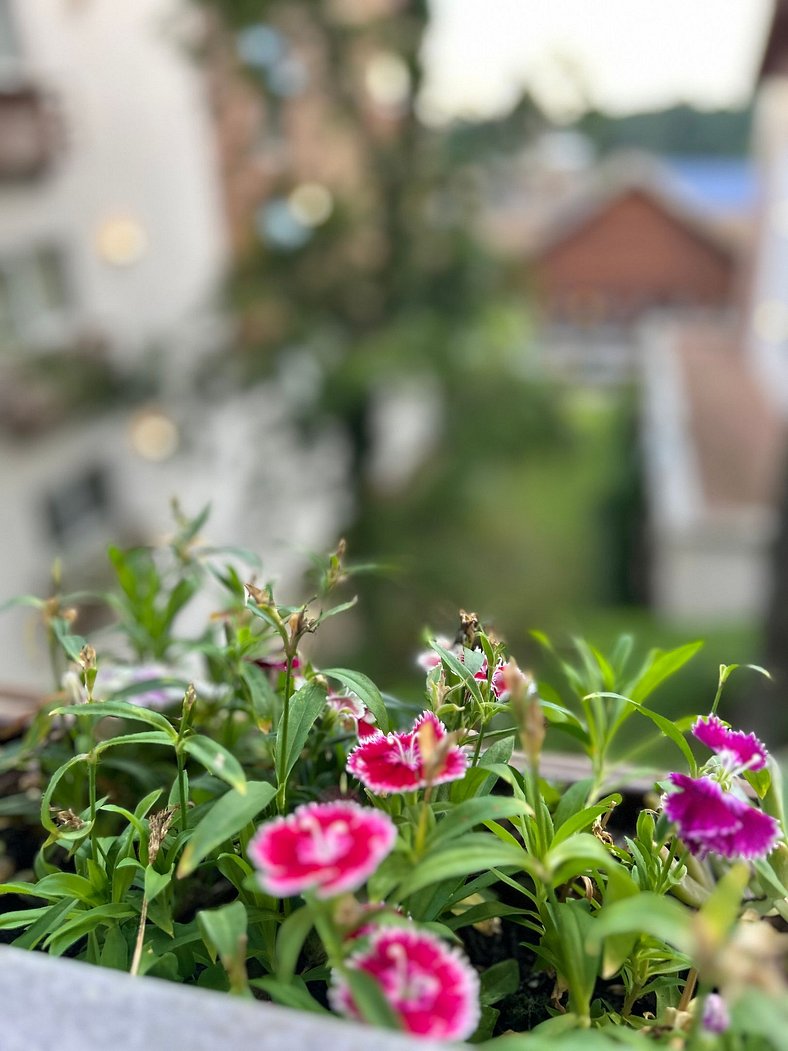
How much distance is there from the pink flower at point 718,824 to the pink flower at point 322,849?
0.39ft

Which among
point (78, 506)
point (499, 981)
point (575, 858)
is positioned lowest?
point (78, 506)

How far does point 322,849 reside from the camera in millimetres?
278

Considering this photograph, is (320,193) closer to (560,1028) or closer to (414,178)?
(414,178)

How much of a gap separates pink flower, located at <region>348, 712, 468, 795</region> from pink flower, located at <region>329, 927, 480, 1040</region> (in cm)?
5

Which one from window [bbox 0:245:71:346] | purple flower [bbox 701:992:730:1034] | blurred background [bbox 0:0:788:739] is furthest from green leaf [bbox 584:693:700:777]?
window [bbox 0:245:71:346]

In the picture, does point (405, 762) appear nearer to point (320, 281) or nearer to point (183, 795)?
point (183, 795)

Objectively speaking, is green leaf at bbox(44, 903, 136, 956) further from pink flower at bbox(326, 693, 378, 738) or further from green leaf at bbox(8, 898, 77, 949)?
pink flower at bbox(326, 693, 378, 738)

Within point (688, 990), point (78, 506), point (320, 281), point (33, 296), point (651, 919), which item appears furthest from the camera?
point (78, 506)

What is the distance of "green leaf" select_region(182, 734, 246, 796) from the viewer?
32 cm

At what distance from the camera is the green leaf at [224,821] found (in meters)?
0.30

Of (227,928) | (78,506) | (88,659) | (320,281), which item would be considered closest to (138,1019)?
(227,928)

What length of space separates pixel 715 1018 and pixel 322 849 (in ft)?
0.50

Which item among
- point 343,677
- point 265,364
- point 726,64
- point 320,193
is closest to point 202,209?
point 320,193

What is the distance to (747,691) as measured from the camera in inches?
84.0
